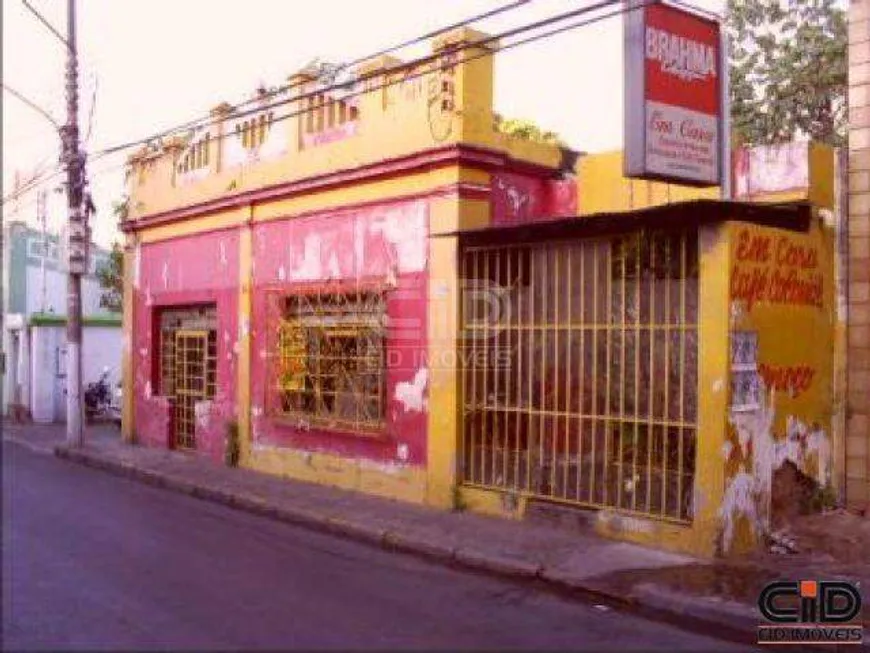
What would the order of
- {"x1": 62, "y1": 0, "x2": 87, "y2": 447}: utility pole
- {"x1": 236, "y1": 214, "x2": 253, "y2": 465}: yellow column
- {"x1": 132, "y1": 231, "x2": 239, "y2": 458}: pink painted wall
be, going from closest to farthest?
{"x1": 236, "y1": 214, "x2": 253, "y2": 465}: yellow column < {"x1": 132, "y1": 231, "x2": 239, "y2": 458}: pink painted wall < {"x1": 62, "y1": 0, "x2": 87, "y2": 447}: utility pole

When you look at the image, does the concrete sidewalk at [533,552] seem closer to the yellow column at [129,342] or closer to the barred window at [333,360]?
the barred window at [333,360]

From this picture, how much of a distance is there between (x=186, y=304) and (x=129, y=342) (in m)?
2.44

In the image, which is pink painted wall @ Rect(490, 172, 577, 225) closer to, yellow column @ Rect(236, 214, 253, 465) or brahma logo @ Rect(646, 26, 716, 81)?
brahma logo @ Rect(646, 26, 716, 81)

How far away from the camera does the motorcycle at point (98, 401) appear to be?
22.8 metres

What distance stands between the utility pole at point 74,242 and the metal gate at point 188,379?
197cm

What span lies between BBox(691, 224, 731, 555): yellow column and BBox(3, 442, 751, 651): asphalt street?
63.1 inches

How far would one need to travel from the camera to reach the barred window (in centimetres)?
1141

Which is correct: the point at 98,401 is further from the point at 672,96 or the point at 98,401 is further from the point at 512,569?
the point at 672,96

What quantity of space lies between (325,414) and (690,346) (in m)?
5.52

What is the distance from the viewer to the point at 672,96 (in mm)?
8312

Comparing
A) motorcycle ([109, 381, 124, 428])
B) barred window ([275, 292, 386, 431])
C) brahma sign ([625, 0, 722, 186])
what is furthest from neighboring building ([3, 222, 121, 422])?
brahma sign ([625, 0, 722, 186])

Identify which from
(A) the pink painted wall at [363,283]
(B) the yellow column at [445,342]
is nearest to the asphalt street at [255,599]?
(B) the yellow column at [445,342]

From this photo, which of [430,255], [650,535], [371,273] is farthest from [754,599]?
[371,273]

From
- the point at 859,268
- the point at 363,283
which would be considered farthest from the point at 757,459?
the point at 363,283
